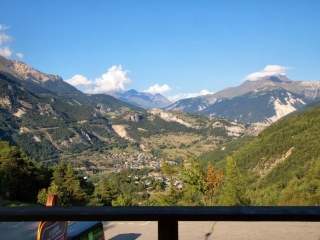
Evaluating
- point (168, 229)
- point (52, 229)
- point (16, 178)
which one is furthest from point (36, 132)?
point (168, 229)

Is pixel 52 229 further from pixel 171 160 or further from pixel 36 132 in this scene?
pixel 36 132

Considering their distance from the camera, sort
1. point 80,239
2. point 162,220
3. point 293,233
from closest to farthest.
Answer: point 162,220
point 293,233
point 80,239

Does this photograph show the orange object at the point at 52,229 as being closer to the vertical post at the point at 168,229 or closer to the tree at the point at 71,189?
the vertical post at the point at 168,229

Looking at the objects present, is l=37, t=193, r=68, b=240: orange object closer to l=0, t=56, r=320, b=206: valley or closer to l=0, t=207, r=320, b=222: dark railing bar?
l=0, t=207, r=320, b=222: dark railing bar

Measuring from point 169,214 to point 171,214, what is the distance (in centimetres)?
1

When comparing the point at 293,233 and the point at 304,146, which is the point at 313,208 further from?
the point at 304,146

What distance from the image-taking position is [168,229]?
4.44 ft

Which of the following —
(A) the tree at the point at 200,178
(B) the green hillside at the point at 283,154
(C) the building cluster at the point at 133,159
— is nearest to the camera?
(A) the tree at the point at 200,178

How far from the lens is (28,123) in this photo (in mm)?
182000

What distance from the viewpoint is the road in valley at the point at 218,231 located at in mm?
1685

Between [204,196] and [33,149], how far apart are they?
15231 centimetres

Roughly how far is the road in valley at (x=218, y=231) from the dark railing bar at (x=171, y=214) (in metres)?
0.17

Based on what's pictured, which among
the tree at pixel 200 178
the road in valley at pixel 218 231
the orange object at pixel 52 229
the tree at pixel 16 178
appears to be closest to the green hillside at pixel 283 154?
the tree at pixel 200 178

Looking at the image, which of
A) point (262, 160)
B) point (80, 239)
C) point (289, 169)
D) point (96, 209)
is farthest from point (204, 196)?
point (262, 160)
